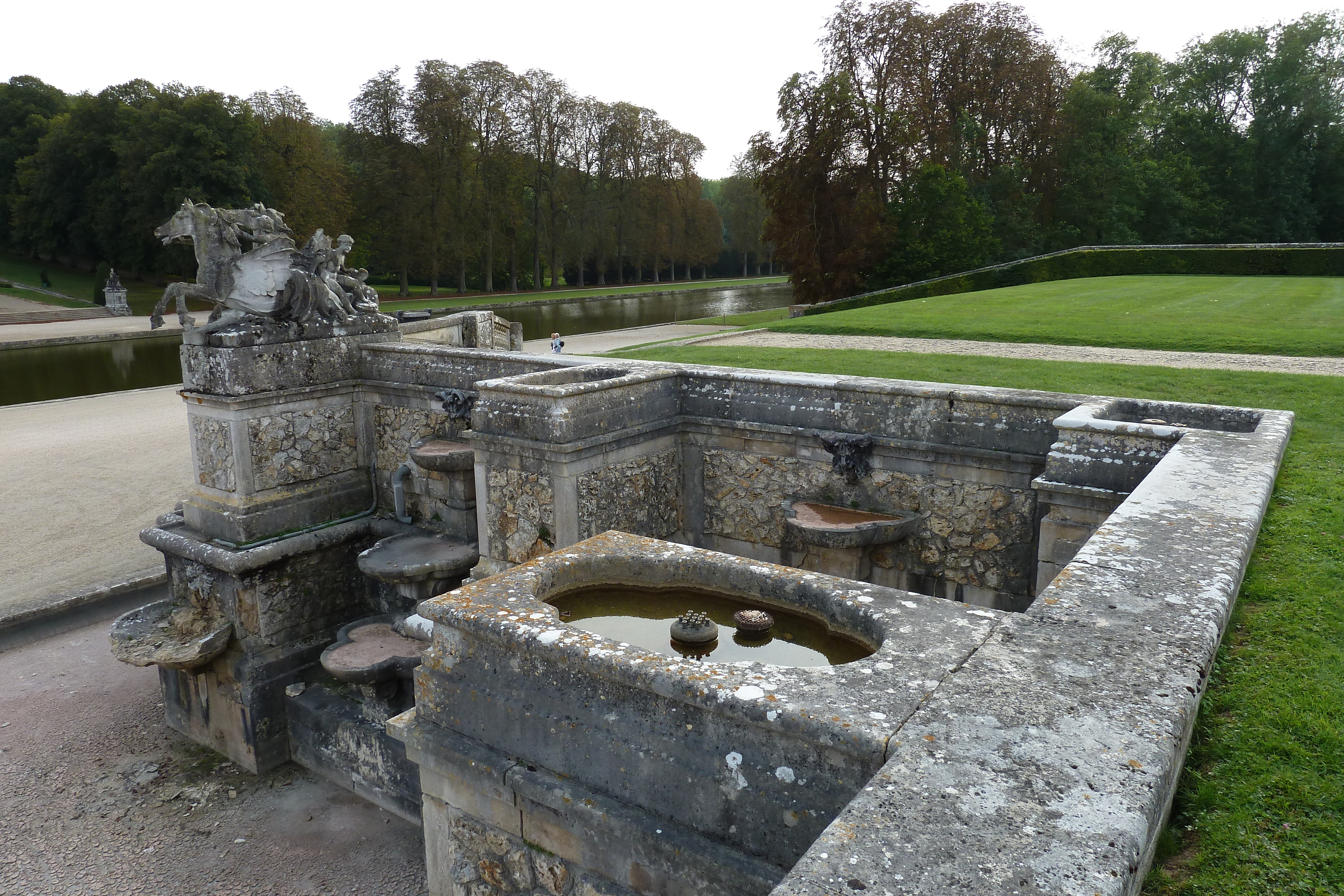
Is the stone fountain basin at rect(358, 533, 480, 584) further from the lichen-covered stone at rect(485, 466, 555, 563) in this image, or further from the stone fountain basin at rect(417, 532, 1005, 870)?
the stone fountain basin at rect(417, 532, 1005, 870)

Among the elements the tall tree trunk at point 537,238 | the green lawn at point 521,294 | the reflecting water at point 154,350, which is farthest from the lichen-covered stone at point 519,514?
the tall tree trunk at point 537,238

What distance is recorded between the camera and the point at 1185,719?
2451 millimetres

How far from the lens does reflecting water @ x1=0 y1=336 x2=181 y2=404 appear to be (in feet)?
78.1

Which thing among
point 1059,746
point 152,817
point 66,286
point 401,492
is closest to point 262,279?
point 401,492

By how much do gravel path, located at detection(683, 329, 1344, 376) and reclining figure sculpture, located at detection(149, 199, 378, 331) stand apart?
26.2ft

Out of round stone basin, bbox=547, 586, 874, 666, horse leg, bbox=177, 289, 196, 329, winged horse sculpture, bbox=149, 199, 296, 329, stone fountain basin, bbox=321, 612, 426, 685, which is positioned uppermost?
winged horse sculpture, bbox=149, 199, 296, 329

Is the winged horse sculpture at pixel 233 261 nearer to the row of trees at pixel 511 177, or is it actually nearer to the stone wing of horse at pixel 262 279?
the stone wing of horse at pixel 262 279

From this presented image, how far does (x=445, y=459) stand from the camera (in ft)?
27.9

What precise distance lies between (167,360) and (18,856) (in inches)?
971

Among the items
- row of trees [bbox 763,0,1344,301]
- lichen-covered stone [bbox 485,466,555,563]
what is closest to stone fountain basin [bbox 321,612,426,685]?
lichen-covered stone [bbox 485,466,555,563]

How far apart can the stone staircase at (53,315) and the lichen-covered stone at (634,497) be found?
39898 millimetres

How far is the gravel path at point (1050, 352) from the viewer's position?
12094 millimetres

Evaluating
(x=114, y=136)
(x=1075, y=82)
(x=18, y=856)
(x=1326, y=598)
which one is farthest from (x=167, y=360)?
(x=1075, y=82)

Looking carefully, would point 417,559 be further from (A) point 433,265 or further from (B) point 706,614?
(A) point 433,265
